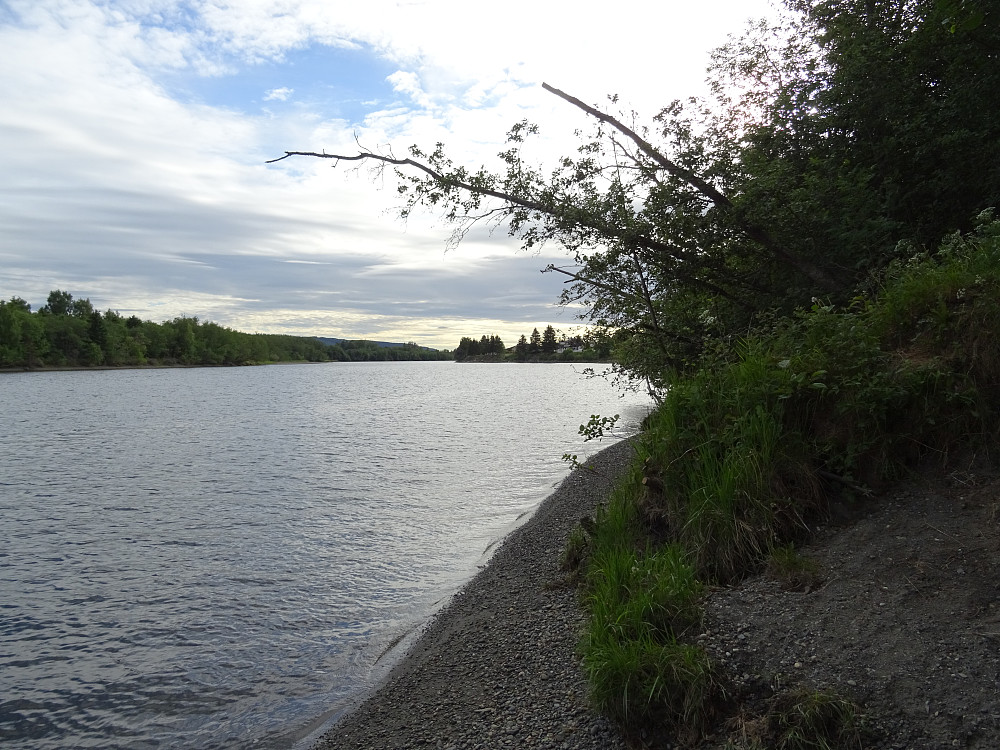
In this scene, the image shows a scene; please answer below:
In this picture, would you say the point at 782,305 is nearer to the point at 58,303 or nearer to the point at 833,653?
the point at 833,653

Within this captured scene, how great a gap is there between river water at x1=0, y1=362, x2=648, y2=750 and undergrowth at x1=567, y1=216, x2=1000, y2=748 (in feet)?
12.2

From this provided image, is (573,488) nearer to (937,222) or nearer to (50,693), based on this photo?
(937,222)

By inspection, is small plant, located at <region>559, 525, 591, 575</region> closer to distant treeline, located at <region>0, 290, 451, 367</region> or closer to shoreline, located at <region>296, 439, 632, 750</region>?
shoreline, located at <region>296, 439, 632, 750</region>

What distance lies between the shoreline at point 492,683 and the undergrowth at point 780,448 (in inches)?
16.5

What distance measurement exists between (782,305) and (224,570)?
11242mm

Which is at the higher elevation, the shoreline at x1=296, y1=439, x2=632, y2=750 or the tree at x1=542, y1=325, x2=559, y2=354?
the tree at x1=542, y1=325, x2=559, y2=354

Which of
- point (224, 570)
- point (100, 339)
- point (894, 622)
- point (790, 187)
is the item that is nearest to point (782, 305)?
point (790, 187)

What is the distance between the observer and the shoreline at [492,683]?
4934 mm

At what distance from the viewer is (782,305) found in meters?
10.2

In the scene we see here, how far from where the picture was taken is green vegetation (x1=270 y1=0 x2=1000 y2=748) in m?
5.38

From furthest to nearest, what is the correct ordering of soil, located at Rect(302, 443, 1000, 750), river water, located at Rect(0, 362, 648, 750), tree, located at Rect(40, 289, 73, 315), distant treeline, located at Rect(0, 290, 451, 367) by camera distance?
tree, located at Rect(40, 289, 73, 315)
distant treeline, located at Rect(0, 290, 451, 367)
river water, located at Rect(0, 362, 648, 750)
soil, located at Rect(302, 443, 1000, 750)

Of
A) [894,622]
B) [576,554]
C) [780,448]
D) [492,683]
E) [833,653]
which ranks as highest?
[780,448]

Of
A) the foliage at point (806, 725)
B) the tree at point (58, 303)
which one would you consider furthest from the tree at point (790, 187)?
the tree at point (58, 303)

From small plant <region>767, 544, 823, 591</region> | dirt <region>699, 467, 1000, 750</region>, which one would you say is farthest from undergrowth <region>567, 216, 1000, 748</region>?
dirt <region>699, 467, 1000, 750</region>
